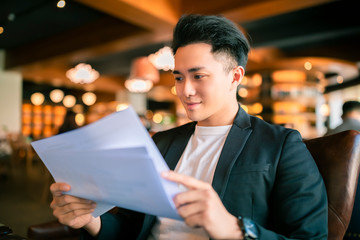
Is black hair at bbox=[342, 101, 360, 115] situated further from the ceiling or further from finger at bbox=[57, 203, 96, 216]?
finger at bbox=[57, 203, 96, 216]

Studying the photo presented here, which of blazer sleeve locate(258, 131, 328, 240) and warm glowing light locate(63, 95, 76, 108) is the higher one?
warm glowing light locate(63, 95, 76, 108)

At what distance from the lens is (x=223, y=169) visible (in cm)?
100

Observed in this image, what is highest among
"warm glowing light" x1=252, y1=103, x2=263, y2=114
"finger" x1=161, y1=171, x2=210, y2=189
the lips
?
"warm glowing light" x1=252, y1=103, x2=263, y2=114

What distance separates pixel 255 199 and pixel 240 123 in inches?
12.2

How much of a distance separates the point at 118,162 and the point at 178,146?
0.61 m

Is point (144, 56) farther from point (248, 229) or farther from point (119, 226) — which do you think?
point (248, 229)

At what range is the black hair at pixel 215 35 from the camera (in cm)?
109

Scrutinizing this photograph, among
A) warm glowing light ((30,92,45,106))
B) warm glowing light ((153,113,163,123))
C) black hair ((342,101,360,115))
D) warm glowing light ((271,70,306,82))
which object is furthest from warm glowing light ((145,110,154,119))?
black hair ((342,101,360,115))

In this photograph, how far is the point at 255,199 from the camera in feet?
3.09

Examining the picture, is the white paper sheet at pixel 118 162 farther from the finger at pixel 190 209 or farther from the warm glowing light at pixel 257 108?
the warm glowing light at pixel 257 108

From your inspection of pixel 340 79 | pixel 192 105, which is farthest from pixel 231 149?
pixel 340 79

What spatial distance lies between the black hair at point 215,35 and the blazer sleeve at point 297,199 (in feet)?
1.30

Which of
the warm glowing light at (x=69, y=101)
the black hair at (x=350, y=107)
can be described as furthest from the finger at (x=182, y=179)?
the warm glowing light at (x=69, y=101)

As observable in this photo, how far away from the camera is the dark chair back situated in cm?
102
